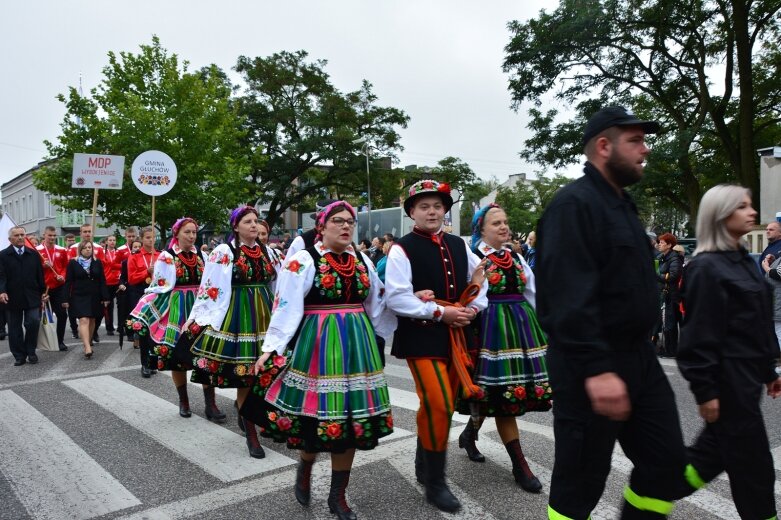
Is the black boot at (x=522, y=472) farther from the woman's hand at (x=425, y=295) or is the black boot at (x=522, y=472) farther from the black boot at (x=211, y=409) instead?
the black boot at (x=211, y=409)

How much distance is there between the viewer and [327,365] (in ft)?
12.3

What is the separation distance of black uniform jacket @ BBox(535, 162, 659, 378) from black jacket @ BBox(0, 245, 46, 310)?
9489 millimetres

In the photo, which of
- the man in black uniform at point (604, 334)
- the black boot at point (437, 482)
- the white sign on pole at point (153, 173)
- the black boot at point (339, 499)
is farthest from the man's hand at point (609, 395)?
the white sign on pole at point (153, 173)

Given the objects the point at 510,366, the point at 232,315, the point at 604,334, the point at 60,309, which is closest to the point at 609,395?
the point at 604,334

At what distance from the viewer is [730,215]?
307cm

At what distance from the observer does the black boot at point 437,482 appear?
3859mm

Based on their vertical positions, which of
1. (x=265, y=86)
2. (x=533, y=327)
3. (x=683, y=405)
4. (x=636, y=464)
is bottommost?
(x=683, y=405)

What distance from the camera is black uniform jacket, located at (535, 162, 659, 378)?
2.36 meters

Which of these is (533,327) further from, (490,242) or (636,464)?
(636,464)

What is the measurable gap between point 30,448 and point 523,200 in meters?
60.8

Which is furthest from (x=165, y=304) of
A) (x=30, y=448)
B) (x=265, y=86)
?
(x=265, y=86)

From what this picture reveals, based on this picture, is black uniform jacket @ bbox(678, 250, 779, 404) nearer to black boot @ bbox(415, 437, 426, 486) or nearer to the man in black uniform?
the man in black uniform

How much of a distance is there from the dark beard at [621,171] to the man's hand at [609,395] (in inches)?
30.8

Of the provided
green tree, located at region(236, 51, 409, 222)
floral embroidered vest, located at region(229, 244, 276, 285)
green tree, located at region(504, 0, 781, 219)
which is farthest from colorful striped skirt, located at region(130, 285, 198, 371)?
green tree, located at region(236, 51, 409, 222)
